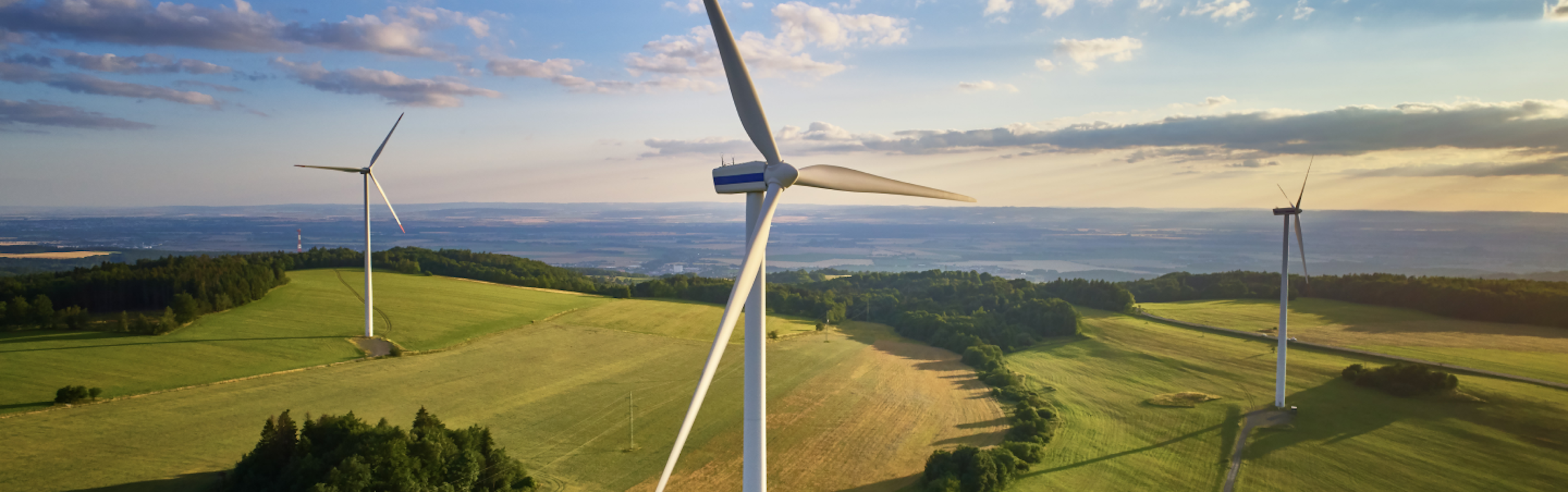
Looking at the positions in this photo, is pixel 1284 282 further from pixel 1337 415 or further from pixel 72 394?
pixel 72 394

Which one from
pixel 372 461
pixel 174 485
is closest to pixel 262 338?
pixel 174 485

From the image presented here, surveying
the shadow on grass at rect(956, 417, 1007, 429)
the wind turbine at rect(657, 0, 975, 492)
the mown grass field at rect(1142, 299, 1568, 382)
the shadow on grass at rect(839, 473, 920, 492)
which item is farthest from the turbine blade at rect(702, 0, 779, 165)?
the mown grass field at rect(1142, 299, 1568, 382)

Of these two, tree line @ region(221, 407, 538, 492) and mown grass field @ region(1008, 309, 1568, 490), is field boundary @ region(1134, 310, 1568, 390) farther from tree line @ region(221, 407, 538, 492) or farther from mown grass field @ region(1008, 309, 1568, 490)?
tree line @ region(221, 407, 538, 492)

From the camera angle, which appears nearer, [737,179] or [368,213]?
[737,179]

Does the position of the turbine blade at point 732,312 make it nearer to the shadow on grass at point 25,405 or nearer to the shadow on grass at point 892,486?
the shadow on grass at point 892,486

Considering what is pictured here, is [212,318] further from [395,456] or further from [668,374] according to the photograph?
[395,456]

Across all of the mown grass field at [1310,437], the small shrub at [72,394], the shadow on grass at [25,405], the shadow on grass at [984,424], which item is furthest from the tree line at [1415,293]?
the shadow on grass at [25,405]
